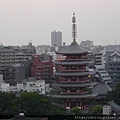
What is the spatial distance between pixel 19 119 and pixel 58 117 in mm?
1142

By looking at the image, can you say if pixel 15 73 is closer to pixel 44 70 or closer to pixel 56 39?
pixel 44 70

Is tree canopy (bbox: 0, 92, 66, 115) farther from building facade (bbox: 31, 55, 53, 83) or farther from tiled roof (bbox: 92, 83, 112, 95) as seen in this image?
building facade (bbox: 31, 55, 53, 83)

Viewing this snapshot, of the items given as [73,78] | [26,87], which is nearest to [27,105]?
[73,78]

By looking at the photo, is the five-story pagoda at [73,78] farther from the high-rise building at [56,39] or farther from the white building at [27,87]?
the high-rise building at [56,39]

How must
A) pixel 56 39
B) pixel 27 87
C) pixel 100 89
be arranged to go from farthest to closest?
pixel 56 39 < pixel 27 87 < pixel 100 89

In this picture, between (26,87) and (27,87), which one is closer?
(26,87)

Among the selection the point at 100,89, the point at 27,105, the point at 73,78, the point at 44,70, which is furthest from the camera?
the point at 44,70

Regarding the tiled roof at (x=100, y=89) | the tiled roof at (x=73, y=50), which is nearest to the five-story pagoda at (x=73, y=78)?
the tiled roof at (x=73, y=50)

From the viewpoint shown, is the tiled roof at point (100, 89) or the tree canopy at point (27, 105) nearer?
the tree canopy at point (27, 105)

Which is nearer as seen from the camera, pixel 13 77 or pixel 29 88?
pixel 29 88

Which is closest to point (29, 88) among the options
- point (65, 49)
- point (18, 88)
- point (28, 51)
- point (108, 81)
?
point (18, 88)

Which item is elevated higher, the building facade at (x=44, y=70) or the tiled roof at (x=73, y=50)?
the tiled roof at (x=73, y=50)

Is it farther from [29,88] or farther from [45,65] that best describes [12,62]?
[29,88]

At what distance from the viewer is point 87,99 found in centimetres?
4038
